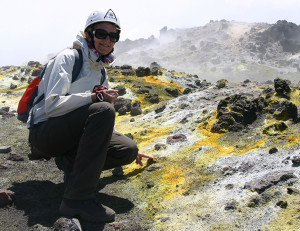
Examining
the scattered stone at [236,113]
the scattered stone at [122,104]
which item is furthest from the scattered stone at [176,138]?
the scattered stone at [122,104]

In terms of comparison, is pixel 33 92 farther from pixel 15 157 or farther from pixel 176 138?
pixel 176 138

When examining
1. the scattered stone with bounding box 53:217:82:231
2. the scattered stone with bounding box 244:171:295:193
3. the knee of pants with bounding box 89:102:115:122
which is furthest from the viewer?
the scattered stone with bounding box 244:171:295:193

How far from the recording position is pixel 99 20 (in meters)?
5.52

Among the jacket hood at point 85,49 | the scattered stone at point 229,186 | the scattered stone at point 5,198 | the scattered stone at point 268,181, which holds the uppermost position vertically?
the jacket hood at point 85,49

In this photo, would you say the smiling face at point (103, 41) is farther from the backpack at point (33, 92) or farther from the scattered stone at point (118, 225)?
the scattered stone at point (118, 225)

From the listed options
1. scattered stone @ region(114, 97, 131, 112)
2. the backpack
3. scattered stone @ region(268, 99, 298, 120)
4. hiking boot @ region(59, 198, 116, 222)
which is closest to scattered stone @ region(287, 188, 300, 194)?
hiking boot @ region(59, 198, 116, 222)

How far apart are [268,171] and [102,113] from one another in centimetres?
287

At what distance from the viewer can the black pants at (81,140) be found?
15.0ft

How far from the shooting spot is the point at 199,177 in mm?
6000

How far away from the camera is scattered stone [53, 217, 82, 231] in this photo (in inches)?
165

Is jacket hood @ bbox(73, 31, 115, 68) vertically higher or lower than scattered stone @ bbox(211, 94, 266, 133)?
higher

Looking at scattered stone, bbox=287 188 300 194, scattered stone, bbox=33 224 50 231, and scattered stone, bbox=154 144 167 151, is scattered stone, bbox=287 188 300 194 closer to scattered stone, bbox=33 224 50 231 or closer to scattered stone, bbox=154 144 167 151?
scattered stone, bbox=33 224 50 231

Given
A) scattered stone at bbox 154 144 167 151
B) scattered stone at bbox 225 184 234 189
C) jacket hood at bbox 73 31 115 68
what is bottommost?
scattered stone at bbox 154 144 167 151

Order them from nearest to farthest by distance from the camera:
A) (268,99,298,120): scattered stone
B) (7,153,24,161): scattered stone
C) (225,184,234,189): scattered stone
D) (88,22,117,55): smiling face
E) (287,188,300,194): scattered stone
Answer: (287,188,300,194): scattered stone, (225,184,234,189): scattered stone, (88,22,117,55): smiling face, (268,99,298,120): scattered stone, (7,153,24,161): scattered stone
